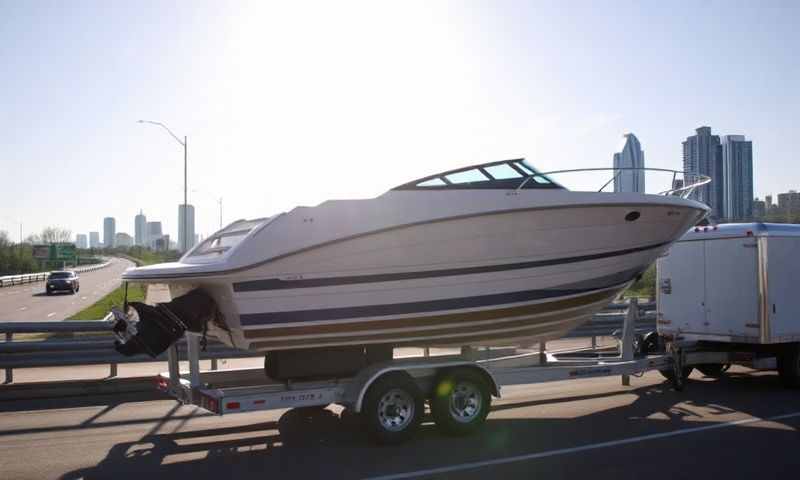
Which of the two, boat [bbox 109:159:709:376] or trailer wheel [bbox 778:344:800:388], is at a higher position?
boat [bbox 109:159:709:376]

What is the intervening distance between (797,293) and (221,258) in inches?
332

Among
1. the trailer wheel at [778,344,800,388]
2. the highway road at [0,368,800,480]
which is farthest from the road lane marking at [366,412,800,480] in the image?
the trailer wheel at [778,344,800,388]

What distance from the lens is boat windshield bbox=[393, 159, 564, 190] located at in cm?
785

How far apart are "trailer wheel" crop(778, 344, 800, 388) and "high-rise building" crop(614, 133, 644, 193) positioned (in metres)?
3.87

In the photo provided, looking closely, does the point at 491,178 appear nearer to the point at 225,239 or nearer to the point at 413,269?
the point at 413,269

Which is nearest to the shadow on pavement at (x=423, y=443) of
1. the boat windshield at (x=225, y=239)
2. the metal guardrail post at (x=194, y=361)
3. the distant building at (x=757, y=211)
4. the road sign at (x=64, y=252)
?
the metal guardrail post at (x=194, y=361)

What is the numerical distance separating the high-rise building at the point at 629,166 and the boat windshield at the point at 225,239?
4.44 meters

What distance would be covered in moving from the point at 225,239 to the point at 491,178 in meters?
3.09

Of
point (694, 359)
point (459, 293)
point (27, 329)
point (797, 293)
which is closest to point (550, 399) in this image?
point (694, 359)

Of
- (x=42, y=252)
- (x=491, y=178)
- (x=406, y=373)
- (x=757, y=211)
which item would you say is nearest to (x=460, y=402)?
(x=406, y=373)

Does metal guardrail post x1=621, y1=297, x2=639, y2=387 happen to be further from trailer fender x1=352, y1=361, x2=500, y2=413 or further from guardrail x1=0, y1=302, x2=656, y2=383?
guardrail x1=0, y1=302, x2=656, y2=383

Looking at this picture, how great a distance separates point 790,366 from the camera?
1048cm

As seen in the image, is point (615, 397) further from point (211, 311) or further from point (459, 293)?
point (211, 311)

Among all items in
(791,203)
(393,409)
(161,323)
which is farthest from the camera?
(791,203)
